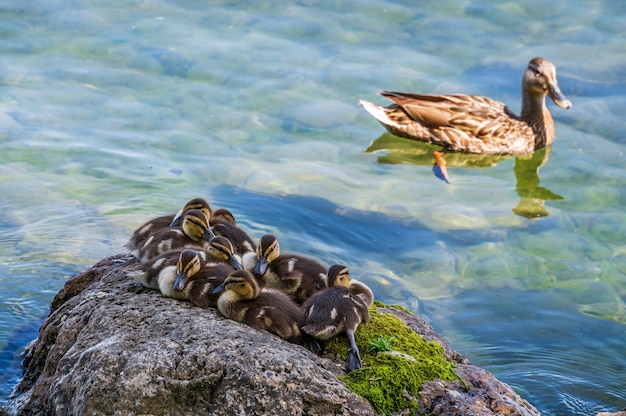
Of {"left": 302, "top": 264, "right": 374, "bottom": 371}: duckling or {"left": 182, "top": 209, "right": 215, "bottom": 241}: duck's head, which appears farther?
{"left": 182, "top": 209, "right": 215, "bottom": 241}: duck's head

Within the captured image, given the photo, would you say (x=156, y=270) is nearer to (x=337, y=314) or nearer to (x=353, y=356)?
(x=337, y=314)

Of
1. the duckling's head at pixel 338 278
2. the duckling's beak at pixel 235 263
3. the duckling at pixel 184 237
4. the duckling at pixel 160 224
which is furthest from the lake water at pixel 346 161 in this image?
the duckling's head at pixel 338 278

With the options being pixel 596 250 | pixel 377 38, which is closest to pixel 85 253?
Answer: pixel 596 250

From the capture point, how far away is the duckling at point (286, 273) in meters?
5.75

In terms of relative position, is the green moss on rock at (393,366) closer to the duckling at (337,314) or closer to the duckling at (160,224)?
the duckling at (337,314)

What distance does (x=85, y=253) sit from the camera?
8.22 m

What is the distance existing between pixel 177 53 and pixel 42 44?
6.43 feet

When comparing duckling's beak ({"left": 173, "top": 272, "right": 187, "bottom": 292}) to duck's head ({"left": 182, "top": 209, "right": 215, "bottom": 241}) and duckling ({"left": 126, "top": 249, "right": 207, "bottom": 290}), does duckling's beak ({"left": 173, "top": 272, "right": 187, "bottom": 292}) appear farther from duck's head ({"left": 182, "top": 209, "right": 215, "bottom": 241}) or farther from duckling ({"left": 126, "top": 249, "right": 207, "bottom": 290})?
duck's head ({"left": 182, "top": 209, "right": 215, "bottom": 241})

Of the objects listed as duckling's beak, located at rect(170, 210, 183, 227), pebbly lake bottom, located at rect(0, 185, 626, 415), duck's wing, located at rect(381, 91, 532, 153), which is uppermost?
duckling's beak, located at rect(170, 210, 183, 227)

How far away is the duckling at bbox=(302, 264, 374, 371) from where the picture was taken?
507 cm

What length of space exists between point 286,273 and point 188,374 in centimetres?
146

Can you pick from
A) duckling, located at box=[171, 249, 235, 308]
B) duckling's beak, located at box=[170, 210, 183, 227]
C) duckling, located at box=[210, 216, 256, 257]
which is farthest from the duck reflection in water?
duckling, located at box=[171, 249, 235, 308]

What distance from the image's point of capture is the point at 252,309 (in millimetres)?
5105

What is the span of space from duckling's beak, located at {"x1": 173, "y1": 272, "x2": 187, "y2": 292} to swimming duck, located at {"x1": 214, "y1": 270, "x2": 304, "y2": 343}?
185mm
